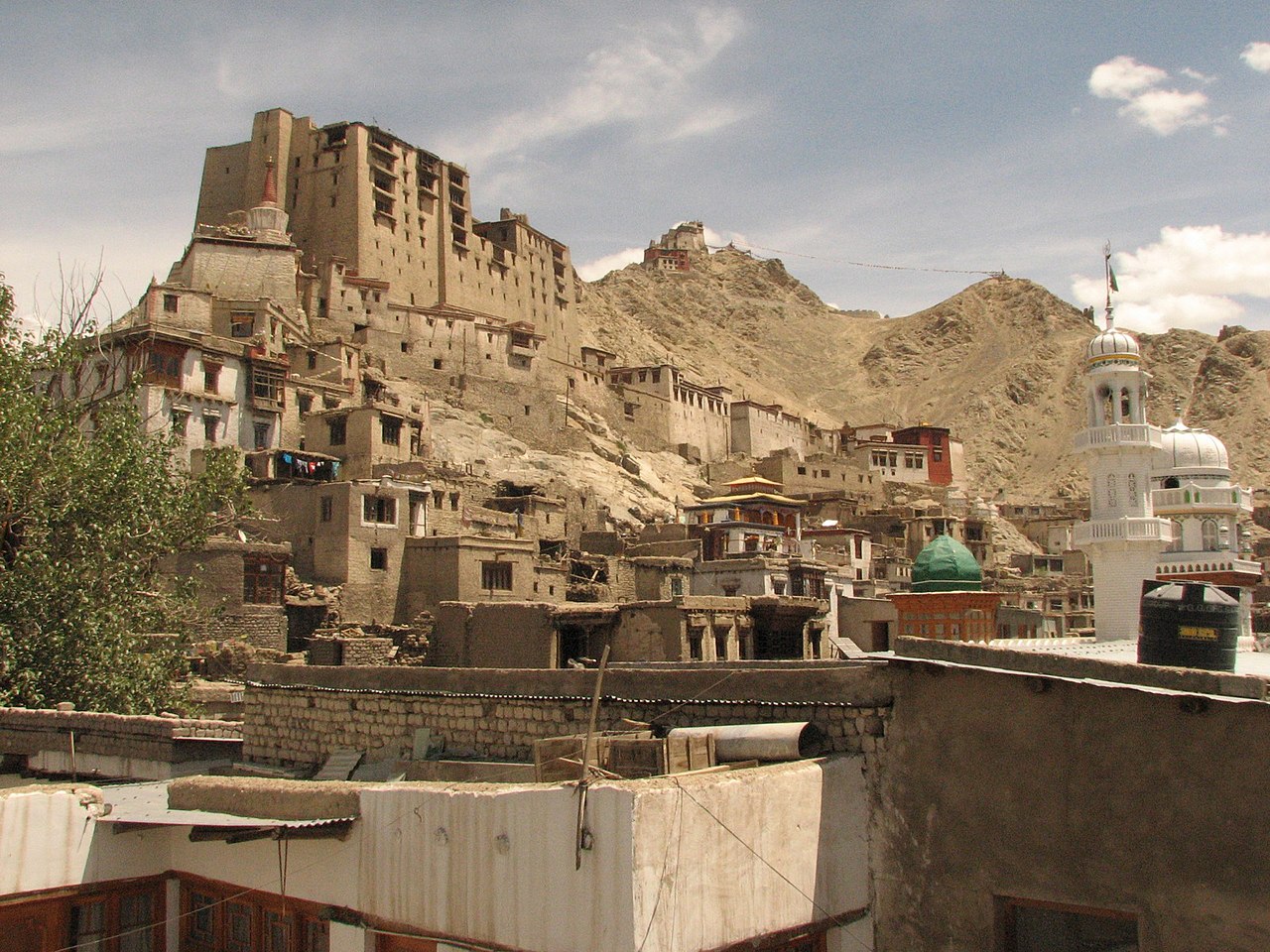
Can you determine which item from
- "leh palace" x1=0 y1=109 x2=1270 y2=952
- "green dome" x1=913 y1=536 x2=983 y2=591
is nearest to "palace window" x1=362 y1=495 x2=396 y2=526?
"leh palace" x1=0 y1=109 x2=1270 y2=952

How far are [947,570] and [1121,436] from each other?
16.3ft

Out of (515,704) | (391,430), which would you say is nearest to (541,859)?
(515,704)

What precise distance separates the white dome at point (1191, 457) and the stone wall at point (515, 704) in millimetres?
30942

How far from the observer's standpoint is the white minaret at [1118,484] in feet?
74.4

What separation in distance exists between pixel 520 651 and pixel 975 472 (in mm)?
84192

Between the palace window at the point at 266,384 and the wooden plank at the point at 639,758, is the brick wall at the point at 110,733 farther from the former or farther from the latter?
the palace window at the point at 266,384

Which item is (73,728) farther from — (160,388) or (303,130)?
(303,130)

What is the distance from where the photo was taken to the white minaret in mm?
22672

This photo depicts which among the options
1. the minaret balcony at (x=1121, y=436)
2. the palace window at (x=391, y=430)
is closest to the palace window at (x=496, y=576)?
the palace window at (x=391, y=430)

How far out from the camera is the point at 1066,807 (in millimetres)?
7941

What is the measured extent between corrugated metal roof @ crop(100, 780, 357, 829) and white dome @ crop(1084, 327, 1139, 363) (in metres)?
20.1

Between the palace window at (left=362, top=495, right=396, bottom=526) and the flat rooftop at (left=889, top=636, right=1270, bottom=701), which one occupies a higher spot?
the palace window at (left=362, top=495, right=396, bottom=526)

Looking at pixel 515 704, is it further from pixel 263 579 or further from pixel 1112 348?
pixel 263 579

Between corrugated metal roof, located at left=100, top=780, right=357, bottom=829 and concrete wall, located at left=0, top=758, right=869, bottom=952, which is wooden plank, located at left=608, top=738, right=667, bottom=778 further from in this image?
corrugated metal roof, located at left=100, top=780, right=357, bottom=829
